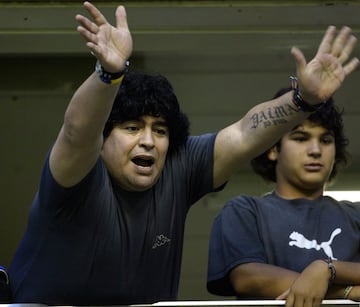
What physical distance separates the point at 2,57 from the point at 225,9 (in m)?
1.24

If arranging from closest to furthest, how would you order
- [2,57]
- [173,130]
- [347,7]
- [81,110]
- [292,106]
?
[81,110] → [292,106] → [173,130] → [347,7] → [2,57]

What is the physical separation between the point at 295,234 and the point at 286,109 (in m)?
0.51

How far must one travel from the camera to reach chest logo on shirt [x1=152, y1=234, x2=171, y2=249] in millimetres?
3046

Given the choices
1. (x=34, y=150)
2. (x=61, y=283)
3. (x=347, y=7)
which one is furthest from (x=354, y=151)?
(x=61, y=283)

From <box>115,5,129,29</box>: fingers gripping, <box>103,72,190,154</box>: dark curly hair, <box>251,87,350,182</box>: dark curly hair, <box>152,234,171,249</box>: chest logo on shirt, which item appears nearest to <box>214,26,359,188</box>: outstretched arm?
<box>103,72,190,154</box>: dark curly hair

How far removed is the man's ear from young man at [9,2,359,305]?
40cm

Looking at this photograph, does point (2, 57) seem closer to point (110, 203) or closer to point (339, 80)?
point (110, 203)

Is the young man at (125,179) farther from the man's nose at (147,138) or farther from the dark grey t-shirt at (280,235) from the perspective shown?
the dark grey t-shirt at (280,235)

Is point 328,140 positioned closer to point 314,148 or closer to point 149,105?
point 314,148

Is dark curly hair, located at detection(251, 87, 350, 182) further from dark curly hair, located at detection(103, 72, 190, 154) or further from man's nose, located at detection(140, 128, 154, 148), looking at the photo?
man's nose, located at detection(140, 128, 154, 148)

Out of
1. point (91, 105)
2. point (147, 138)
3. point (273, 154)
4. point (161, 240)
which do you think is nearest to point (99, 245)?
point (161, 240)

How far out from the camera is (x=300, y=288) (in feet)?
9.34

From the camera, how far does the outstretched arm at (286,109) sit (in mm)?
2795

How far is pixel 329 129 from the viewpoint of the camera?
3.45 meters
